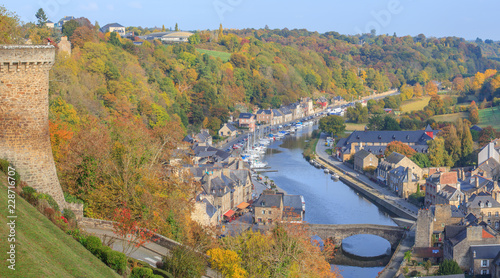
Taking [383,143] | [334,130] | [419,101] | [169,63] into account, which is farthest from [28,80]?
[419,101]

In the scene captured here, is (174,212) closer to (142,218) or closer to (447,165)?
(142,218)

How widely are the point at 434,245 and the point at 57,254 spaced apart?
686 inches

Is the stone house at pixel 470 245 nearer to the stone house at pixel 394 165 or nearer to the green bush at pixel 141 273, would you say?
the stone house at pixel 394 165

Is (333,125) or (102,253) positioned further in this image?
(333,125)

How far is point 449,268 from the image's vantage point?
1948 centimetres

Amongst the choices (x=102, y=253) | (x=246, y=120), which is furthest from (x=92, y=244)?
(x=246, y=120)

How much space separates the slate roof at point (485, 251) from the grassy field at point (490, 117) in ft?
120

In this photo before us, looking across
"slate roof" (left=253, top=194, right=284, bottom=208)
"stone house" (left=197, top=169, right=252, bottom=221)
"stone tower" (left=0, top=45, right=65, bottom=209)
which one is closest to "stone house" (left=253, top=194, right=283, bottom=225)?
"slate roof" (left=253, top=194, right=284, bottom=208)

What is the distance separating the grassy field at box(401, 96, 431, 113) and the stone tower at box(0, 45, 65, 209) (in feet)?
215

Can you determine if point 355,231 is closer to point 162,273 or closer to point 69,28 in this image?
point 162,273

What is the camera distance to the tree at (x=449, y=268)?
765 inches

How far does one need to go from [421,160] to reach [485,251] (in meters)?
17.7

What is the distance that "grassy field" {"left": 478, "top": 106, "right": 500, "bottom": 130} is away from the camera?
5672 centimetres

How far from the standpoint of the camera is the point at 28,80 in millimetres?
9656
